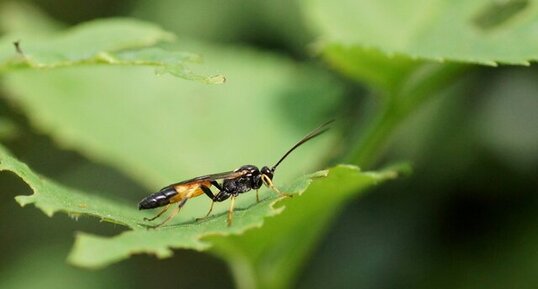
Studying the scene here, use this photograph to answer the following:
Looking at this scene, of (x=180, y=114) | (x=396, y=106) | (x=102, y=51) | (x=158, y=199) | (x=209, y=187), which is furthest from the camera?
(x=180, y=114)

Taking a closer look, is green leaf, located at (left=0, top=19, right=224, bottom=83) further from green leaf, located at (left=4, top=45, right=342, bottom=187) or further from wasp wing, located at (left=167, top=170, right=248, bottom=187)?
green leaf, located at (left=4, top=45, right=342, bottom=187)

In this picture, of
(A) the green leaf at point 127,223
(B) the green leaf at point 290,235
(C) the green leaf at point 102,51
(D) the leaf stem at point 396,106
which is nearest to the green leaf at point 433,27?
(D) the leaf stem at point 396,106

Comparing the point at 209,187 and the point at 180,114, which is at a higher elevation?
the point at 180,114

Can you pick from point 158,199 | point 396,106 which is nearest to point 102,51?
point 158,199

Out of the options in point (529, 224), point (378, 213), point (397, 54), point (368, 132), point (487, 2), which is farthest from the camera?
point (378, 213)

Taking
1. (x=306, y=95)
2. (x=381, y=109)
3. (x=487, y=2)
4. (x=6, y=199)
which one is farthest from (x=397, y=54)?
(x=6, y=199)

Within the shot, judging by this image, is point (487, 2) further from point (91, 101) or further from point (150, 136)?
point (91, 101)

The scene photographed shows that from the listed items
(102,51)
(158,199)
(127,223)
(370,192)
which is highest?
(102,51)

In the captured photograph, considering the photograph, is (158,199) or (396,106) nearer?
(158,199)

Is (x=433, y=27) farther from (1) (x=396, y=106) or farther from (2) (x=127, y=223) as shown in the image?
(2) (x=127, y=223)
